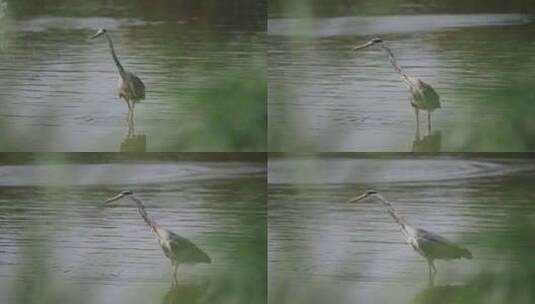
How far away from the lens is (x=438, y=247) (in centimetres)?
244

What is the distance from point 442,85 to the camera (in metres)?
2.48

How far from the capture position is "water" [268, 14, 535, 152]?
2471 millimetres

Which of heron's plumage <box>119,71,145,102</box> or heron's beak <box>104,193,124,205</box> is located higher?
heron's plumage <box>119,71,145,102</box>

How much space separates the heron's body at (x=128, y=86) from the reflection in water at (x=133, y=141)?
0.19 feet

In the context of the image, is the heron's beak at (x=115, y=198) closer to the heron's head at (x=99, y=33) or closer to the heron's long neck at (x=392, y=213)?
the heron's head at (x=99, y=33)

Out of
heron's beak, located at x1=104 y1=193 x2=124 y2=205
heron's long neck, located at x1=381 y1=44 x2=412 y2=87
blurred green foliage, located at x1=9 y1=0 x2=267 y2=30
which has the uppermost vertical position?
blurred green foliage, located at x1=9 y1=0 x2=267 y2=30

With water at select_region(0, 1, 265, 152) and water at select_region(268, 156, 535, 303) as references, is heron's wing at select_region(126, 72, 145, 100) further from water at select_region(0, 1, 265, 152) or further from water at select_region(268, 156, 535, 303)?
water at select_region(268, 156, 535, 303)

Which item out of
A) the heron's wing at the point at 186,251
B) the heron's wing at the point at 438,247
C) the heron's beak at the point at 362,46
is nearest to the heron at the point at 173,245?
the heron's wing at the point at 186,251

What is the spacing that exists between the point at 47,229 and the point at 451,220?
114cm

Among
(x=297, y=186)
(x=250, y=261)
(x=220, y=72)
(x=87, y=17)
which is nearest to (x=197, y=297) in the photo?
(x=250, y=261)

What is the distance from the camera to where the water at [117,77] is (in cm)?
248

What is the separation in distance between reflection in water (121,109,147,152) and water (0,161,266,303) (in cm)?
6

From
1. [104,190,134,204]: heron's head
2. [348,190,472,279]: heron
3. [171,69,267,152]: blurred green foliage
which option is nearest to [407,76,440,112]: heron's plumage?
[348,190,472,279]: heron

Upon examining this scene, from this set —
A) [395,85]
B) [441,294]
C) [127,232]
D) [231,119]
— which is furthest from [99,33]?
[441,294]
